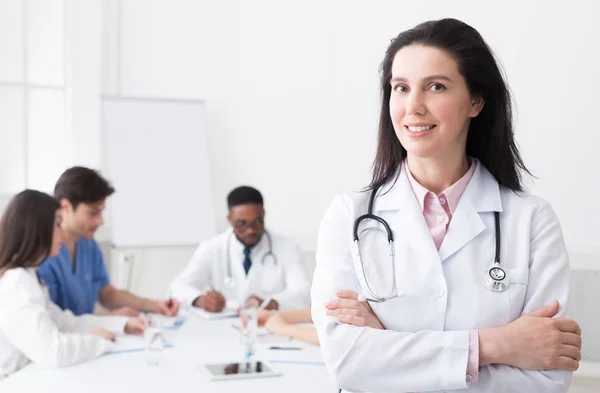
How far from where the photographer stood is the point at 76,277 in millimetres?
3408

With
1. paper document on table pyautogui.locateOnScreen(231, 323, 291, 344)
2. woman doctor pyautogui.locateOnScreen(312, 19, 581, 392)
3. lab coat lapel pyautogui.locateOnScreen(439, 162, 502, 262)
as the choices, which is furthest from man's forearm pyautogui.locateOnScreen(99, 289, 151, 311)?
lab coat lapel pyautogui.locateOnScreen(439, 162, 502, 262)

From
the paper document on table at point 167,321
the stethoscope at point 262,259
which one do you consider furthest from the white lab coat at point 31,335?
the stethoscope at point 262,259

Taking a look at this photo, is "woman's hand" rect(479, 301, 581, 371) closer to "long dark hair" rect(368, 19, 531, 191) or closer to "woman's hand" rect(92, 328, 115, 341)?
"long dark hair" rect(368, 19, 531, 191)

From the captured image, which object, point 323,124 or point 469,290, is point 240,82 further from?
point 469,290

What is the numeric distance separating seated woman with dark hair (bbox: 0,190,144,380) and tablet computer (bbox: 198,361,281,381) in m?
0.43

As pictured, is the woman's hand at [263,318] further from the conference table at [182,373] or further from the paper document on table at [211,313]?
the paper document on table at [211,313]

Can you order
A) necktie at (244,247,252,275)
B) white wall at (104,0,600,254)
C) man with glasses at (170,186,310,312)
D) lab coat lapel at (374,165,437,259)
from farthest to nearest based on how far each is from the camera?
necktie at (244,247,252,275), man with glasses at (170,186,310,312), white wall at (104,0,600,254), lab coat lapel at (374,165,437,259)

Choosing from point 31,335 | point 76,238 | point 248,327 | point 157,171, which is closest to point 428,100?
point 248,327

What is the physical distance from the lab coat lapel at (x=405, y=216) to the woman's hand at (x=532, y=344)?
0.20 meters

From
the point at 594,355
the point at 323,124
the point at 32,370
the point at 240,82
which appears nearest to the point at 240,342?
the point at 32,370

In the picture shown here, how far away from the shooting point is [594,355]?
136 inches

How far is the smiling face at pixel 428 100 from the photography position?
1499 millimetres

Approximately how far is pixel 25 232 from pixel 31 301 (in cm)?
30

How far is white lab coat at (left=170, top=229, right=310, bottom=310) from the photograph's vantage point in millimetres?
3906
